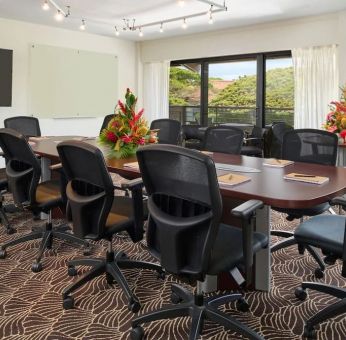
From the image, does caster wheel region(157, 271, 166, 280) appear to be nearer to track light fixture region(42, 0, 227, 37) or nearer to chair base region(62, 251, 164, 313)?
chair base region(62, 251, 164, 313)

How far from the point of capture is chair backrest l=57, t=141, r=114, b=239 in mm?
2135

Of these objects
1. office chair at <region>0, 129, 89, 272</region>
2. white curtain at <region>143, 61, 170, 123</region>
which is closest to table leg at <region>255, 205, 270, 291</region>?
office chair at <region>0, 129, 89, 272</region>

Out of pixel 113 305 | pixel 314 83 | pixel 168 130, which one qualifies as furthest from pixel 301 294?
pixel 314 83

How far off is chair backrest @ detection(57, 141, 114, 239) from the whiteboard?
16.9ft

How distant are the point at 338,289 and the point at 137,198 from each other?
3.98 feet

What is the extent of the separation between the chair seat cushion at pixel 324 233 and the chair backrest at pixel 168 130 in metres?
2.42

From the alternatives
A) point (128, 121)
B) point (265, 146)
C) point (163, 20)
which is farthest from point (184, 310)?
point (163, 20)

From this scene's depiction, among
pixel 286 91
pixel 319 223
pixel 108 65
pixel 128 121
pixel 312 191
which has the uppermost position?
pixel 108 65

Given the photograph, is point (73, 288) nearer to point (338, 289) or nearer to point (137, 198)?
point (137, 198)

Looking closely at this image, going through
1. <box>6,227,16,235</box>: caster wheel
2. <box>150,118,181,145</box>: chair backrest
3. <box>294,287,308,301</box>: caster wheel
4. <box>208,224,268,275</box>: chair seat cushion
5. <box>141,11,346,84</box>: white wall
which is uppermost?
<box>141,11,346,84</box>: white wall

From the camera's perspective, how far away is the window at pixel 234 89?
6867 millimetres

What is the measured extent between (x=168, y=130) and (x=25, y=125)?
1.91 meters

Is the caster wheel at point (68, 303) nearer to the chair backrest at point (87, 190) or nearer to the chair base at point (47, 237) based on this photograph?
the chair backrest at point (87, 190)

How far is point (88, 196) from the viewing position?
2256mm
